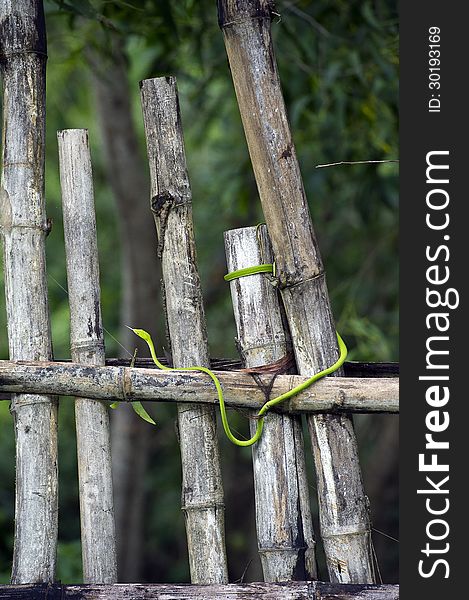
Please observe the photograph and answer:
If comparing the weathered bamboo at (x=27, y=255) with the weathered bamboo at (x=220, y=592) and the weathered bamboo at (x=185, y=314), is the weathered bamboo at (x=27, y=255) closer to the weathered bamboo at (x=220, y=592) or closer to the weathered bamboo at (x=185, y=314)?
the weathered bamboo at (x=220, y=592)

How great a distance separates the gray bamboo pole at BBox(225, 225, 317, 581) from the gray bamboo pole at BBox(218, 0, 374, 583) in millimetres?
37

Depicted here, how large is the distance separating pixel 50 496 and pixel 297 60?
6.03ft

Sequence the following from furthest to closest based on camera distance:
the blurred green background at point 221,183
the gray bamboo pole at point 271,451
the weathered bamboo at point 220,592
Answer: the blurred green background at point 221,183
the gray bamboo pole at point 271,451
the weathered bamboo at point 220,592

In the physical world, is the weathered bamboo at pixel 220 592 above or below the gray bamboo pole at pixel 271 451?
below

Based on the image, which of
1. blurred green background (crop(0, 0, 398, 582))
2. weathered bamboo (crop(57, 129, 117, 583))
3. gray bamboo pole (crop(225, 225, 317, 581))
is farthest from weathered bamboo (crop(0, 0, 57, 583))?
gray bamboo pole (crop(225, 225, 317, 581))

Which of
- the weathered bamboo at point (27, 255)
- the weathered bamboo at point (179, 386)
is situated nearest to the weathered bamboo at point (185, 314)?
the weathered bamboo at point (179, 386)

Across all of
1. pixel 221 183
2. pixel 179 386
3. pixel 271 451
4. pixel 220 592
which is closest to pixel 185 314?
pixel 179 386

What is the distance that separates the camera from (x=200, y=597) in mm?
1439

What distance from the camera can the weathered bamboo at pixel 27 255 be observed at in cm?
155

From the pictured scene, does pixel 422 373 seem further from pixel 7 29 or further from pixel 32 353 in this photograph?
pixel 7 29

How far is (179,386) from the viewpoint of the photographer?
1506 mm

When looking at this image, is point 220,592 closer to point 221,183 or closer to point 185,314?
point 185,314

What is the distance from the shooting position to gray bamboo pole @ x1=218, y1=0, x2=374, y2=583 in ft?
5.02

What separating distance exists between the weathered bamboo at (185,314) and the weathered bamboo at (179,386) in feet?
0.25
